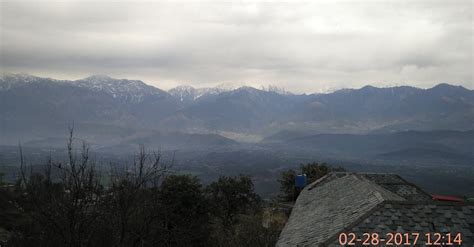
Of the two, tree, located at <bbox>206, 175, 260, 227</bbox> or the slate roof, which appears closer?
→ the slate roof

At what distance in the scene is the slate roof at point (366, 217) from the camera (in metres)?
16.5

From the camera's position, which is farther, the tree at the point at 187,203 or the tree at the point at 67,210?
the tree at the point at 187,203

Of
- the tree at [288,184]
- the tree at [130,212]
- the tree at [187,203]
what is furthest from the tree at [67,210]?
the tree at [288,184]

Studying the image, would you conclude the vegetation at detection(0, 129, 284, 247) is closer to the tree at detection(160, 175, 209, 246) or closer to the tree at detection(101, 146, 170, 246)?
the tree at detection(101, 146, 170, 246)

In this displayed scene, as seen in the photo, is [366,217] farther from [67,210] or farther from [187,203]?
[187,203]

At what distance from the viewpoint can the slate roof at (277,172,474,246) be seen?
16.5 m

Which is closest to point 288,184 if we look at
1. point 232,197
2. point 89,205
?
point 232,197

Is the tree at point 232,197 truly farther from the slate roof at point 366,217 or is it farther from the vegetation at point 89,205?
the vegetation at point 89,205

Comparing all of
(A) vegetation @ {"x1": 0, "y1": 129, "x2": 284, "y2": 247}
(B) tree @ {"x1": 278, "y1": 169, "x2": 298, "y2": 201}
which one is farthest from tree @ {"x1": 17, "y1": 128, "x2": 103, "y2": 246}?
(B) tree @ {"x1": 278, "y1": 169, "x2": 298, "y2": 201}

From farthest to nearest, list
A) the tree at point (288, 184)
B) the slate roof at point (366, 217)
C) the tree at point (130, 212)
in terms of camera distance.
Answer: the tree at point (288, 184), the slate roof at point (366, 217), the tree at point (130, 212)

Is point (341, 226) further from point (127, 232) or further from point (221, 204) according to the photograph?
point (221, 204)

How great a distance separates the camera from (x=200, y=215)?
43.2 meters

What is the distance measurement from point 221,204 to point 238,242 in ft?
58.3

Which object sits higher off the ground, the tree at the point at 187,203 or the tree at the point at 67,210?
the tree at the point at 67,210
